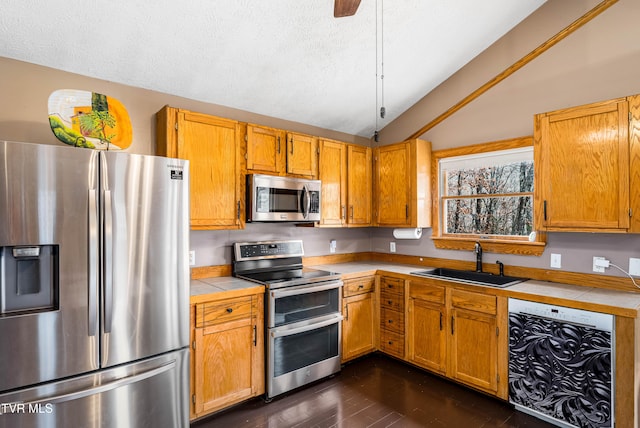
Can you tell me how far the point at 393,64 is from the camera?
10.7ft

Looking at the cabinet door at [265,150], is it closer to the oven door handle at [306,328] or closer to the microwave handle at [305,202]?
the microwave handle at [305,202]

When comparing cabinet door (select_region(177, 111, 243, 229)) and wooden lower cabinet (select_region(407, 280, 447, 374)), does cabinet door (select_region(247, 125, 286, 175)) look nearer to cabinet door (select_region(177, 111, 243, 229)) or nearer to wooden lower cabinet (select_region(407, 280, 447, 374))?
cabinet door (select_region(177, 111, 243, 229))

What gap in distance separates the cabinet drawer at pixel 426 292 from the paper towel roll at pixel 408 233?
0.67 m

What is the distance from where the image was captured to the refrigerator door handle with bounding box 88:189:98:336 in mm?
1819

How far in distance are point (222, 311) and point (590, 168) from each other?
112 inches

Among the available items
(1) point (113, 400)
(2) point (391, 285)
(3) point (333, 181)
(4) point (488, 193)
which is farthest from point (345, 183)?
(1) point (113, 400)

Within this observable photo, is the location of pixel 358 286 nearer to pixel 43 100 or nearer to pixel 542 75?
pixel 542 75

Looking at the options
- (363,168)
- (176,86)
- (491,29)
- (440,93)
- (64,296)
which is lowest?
(64,296)

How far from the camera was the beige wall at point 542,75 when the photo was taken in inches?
101

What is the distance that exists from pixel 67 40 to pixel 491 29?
338 centimetres

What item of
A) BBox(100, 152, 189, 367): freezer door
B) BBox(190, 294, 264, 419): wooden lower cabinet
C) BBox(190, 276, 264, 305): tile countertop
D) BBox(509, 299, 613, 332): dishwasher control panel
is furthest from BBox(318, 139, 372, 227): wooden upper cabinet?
BBox(509, 299, 613, 332): dishwasher control panel

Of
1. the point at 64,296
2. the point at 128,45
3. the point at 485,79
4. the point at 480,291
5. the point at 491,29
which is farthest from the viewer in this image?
the point at 485,79

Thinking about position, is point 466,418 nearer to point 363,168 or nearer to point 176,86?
point 363,168

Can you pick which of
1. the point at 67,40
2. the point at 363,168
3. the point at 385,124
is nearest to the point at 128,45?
the point at 67,40
